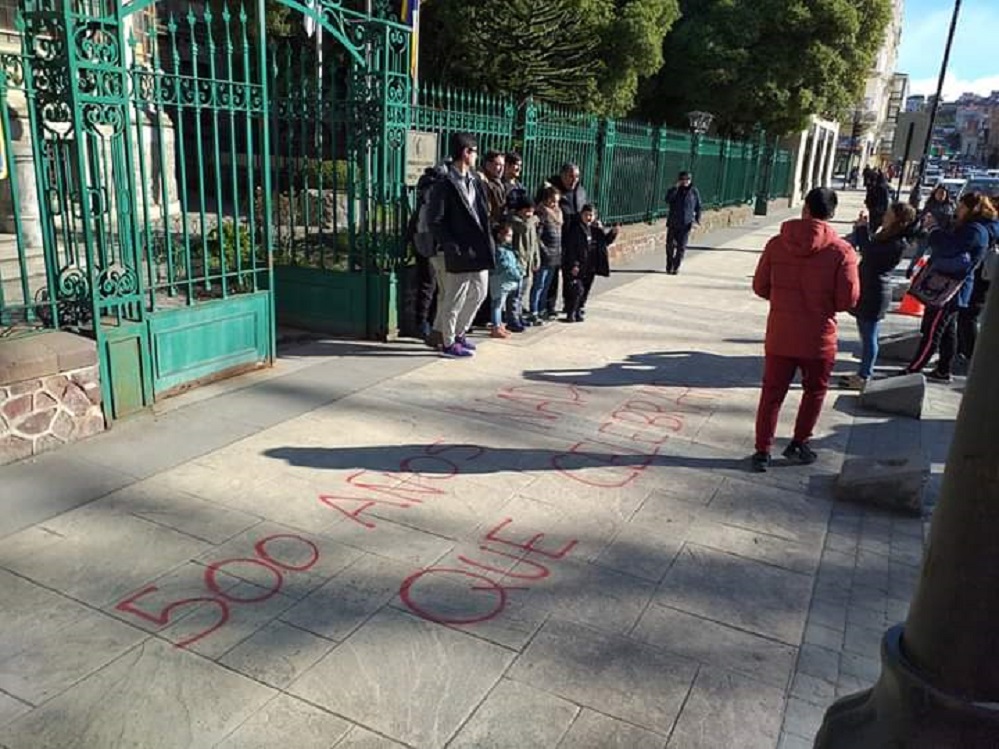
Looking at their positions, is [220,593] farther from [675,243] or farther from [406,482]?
[675,243]

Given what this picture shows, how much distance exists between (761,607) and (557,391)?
3.19m

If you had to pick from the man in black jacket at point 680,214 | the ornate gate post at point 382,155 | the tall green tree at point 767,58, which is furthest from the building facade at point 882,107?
the ornate gate post at point 382,155

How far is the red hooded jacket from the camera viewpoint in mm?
4746

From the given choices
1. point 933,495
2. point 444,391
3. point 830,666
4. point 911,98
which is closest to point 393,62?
point 444,391

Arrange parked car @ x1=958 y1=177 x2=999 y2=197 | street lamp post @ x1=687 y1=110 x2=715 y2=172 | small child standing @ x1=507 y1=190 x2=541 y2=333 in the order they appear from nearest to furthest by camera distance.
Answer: small child standing @ x1=507 y1=190 x2=541 y2=333 < parked car @ x1=958 y1=177 x2=999 y2=197 < street lamp post @ x1=687 y1=110 x2=715 y2=172

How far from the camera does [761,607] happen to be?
3.57 metres

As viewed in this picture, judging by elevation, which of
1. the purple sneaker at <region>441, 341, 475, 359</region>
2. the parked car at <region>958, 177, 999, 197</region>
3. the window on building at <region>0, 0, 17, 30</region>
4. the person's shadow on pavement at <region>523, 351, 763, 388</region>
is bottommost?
the person's shadow on pavement at <region>523, 351, 763, 388</region>

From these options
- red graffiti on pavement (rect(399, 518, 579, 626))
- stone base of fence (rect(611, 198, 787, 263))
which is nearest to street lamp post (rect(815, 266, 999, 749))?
red graffiti on pavement (rect(399, 518, 579, 626))

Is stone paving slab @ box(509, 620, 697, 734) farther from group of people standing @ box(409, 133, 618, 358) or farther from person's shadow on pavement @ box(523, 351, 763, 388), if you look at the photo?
group of people standing @ box(409, 133, 618, 358)

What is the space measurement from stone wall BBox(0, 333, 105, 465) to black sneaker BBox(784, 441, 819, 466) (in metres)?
4.44

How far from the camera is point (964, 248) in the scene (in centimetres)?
700

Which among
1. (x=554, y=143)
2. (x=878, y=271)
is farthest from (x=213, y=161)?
(x=554, y=143)

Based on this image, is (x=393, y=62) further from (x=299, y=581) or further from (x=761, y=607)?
(x=761, y=607)

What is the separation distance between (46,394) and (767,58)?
26355mm
